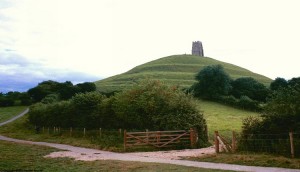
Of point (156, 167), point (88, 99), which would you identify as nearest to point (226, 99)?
point (88, 99)

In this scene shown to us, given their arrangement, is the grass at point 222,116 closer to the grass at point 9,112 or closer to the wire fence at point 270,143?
the wire fence at point 270,143

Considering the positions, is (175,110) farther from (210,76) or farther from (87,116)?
(210,76)

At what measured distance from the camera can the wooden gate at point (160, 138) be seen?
3011 cm

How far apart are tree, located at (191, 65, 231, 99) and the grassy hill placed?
27.8 metres

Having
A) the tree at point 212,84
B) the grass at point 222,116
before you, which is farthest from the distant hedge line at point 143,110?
the tree at point 212,84

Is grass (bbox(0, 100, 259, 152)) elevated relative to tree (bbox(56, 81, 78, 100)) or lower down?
lower down

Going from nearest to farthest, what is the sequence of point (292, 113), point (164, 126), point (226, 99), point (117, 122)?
1. point (292, 113)
2. point (164, 126)
3. point (117, 122)
4. point (226, 99)

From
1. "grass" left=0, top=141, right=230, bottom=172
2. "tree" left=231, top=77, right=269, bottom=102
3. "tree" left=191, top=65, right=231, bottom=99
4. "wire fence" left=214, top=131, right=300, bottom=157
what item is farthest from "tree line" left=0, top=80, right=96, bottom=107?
"wire fence" left=214, top=131, right=300, bottom=157

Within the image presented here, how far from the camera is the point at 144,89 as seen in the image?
123ft

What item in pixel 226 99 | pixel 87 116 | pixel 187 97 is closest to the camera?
pixel 187 97

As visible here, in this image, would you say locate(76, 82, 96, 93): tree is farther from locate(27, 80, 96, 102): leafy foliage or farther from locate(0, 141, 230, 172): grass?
locate(0, 141, 230, 172): grass

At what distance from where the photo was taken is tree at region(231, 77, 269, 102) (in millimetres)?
87800

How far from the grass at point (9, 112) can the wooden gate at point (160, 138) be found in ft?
173

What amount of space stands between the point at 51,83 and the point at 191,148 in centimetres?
8323
